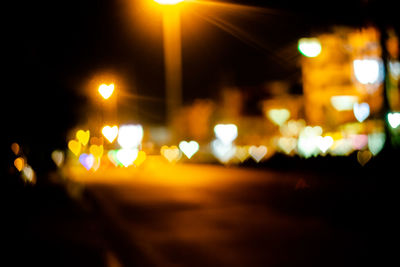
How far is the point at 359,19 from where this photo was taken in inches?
375

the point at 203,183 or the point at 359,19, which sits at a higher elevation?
the point at 203,183

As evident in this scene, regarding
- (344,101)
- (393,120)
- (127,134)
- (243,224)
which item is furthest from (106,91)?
(344,101)

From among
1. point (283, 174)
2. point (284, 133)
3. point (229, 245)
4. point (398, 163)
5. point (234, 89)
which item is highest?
point (234, 89)

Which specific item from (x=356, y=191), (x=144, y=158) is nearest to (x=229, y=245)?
(x=356, y=191)

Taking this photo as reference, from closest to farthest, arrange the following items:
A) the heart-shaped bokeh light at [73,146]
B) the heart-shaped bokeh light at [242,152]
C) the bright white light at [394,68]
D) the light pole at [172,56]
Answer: the bright white light at [394,68]
the heart-shaped bokeh light at [73,146]
the light pole at [172,56]
the heart-shaped bokeh light at [242,152]

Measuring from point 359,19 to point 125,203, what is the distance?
8.61 metres

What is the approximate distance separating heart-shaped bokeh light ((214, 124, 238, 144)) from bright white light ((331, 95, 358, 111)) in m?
12.6

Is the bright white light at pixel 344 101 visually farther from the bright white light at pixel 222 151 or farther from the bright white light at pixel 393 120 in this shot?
the bright white light at pixel 393 120

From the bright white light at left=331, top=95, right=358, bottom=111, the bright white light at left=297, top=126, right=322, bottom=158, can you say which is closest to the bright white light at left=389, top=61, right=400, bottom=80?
the bright white light at left=297, top=126, right=322, bottom=158

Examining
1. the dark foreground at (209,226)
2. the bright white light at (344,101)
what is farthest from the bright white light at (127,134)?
the bright white light at (344,101)

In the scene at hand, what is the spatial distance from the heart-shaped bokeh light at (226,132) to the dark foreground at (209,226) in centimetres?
3425

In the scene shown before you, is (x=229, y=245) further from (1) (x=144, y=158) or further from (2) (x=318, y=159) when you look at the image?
(1) (x=144, y=158)

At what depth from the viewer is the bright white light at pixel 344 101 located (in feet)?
133

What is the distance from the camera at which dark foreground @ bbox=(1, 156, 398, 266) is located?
7.64m
